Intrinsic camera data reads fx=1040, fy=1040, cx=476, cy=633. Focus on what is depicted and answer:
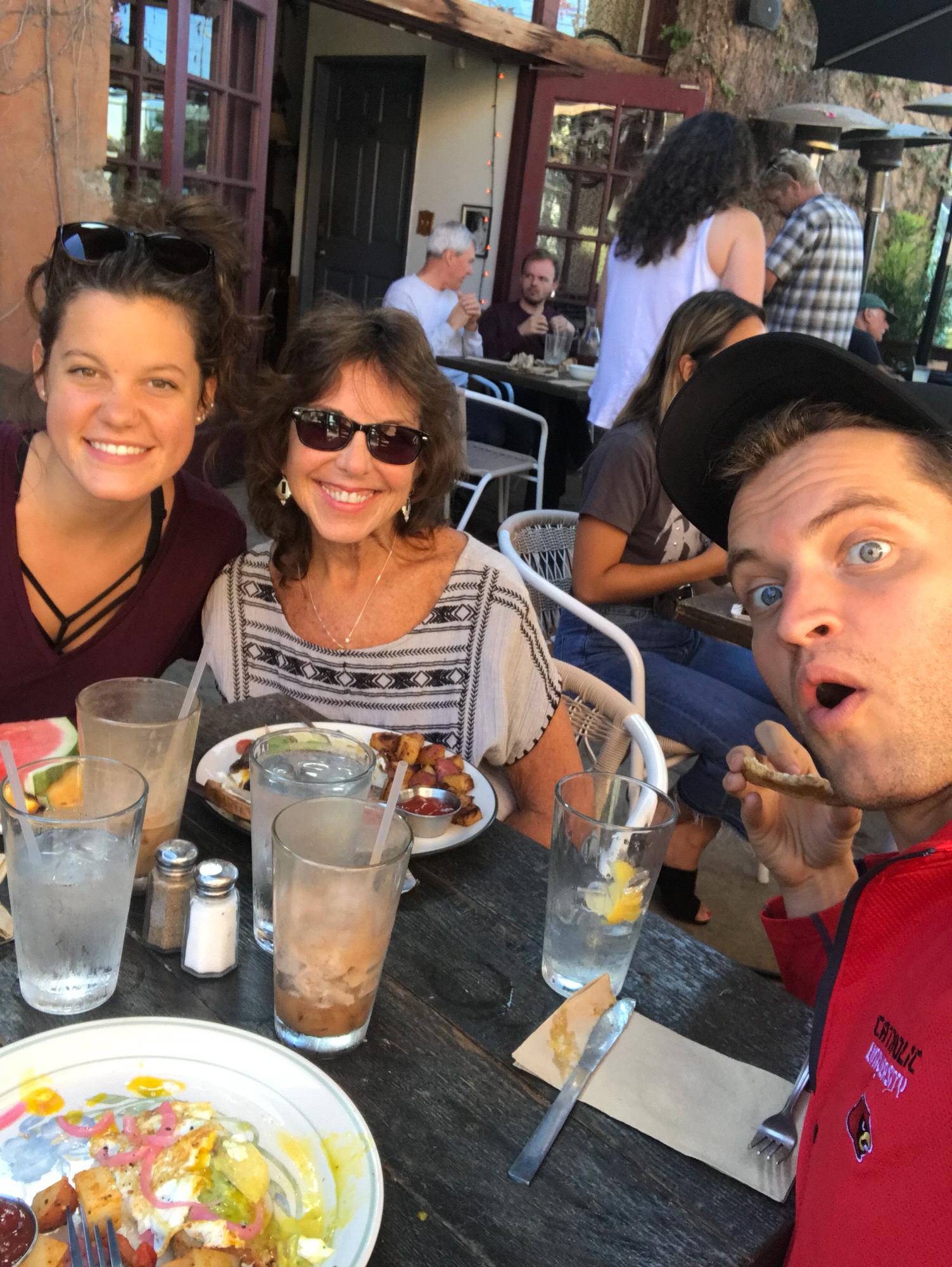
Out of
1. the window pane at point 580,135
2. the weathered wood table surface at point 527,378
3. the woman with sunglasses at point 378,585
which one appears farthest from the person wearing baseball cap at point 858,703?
the window pane at point 580,135

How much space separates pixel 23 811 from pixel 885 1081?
36.0 inches

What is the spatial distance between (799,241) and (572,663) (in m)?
3.50

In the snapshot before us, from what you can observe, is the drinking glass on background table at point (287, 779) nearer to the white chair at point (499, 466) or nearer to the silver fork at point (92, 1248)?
the silver fork at point (92, 1248)

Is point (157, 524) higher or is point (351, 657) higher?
point (157, 524)

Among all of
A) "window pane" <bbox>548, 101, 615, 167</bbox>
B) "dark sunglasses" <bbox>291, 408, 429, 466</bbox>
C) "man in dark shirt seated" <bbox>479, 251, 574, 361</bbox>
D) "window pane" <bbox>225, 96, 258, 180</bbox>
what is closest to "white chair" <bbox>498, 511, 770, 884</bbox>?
"dark sunglasses" <bbox>291, 408, 429, 466</bbox>

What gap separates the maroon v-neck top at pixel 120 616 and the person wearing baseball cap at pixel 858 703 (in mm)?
1176

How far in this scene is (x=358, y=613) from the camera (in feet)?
7.38

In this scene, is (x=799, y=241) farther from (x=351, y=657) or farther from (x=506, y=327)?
(x=351, y=657)

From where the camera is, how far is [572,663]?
3158 mm

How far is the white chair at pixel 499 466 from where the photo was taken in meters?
6.14

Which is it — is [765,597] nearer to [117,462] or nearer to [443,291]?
[117,462]

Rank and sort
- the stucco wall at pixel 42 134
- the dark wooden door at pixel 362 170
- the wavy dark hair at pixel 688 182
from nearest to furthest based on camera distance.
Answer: the wavy dark hair at pixel 688 182
the stucco wall at pixel 42 134
the dark wooden door at pixel 362 170

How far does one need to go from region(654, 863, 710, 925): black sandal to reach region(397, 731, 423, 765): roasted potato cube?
5.83 feet

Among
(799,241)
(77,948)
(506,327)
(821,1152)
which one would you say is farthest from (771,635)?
(506,327)
